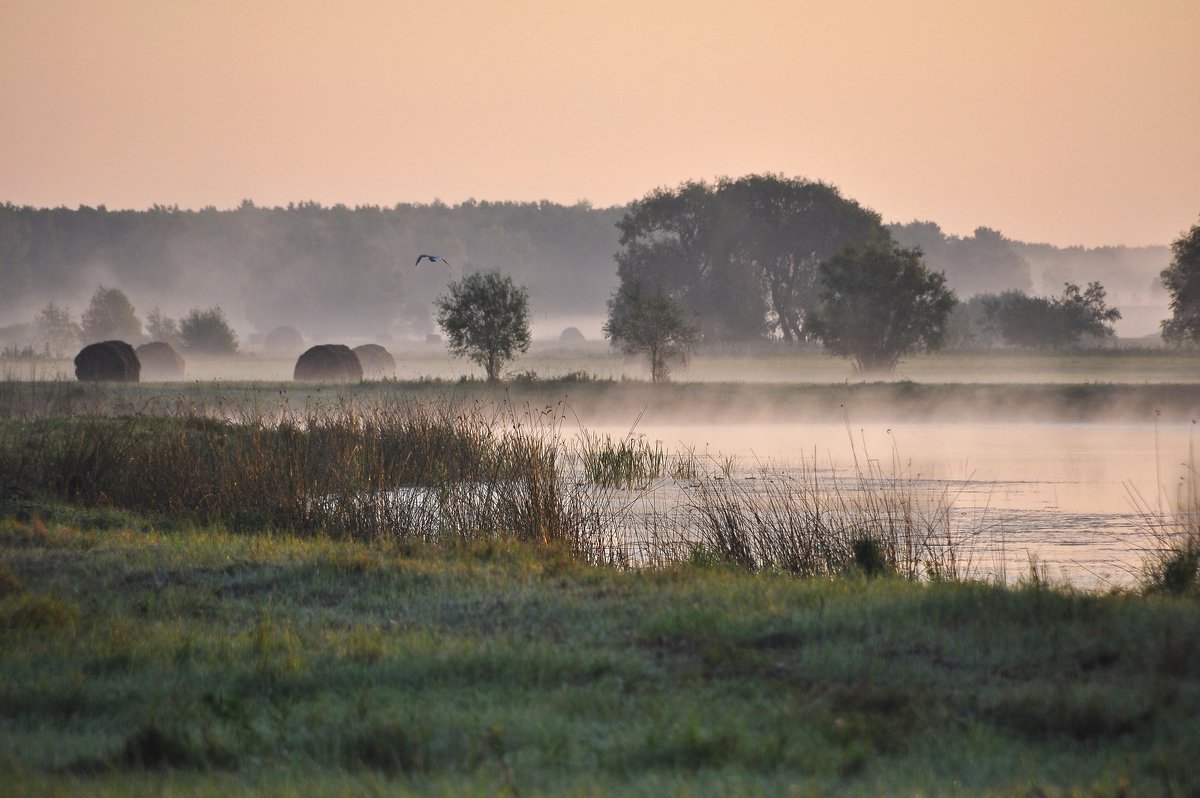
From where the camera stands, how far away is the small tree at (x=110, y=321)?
9119 cm

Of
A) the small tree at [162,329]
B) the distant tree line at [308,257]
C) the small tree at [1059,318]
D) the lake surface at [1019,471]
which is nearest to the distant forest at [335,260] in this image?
the distant tree line at [308,257]

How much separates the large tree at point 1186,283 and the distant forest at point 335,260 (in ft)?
293

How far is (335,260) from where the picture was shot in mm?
146000

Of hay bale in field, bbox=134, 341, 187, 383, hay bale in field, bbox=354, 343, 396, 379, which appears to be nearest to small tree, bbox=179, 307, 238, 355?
hay bale in field, bbox=134, 341, 187, 383

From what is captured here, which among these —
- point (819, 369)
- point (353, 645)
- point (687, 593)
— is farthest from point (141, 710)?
point (819, 369)

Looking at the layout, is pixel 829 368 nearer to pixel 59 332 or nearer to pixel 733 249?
pixel 733 249

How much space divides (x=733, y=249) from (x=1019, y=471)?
167 feet

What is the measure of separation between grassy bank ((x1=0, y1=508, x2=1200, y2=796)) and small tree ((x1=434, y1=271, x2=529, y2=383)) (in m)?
31.6

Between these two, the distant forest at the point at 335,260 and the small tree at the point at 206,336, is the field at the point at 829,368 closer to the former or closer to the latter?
the small tree at the point at 206,336

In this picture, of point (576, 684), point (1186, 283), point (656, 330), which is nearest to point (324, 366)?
point (656, 330)

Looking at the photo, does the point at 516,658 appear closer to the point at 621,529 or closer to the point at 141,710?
the point at 141,710

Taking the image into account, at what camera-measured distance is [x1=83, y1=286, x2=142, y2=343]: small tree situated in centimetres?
9119

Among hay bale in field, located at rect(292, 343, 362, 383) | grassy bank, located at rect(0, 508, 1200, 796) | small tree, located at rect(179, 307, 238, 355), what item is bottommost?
grassy bank, located at rect(0, 508, 1200, 796)

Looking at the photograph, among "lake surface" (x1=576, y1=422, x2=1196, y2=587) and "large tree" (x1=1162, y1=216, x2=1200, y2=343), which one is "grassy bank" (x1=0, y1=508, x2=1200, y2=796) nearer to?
"lake surface" (x1=576, y1=422, x2=1196, y2=587)
